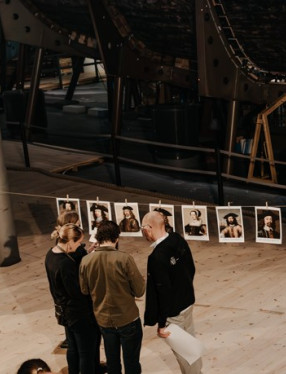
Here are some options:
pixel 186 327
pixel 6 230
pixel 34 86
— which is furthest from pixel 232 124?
pixel 186 327

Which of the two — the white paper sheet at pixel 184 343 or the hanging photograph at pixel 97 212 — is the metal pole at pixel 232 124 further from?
the white paper sheet at pixel 184 343

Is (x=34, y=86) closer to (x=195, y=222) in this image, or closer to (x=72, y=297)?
(x=195, y=222)

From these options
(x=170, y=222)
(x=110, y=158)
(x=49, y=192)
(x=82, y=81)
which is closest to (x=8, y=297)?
(x=170, y=222)

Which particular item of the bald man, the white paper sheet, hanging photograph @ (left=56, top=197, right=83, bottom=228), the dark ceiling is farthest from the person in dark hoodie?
the dark ceiling

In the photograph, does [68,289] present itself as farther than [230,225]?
No

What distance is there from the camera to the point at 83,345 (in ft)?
19.0

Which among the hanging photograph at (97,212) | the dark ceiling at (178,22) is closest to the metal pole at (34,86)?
the dark ceiling at (178,22)

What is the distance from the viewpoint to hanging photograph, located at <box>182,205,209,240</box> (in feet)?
29.7

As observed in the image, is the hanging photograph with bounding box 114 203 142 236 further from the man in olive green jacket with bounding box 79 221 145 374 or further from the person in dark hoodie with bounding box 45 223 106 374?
the man in olive green jacket with bounding box 79 221 145 374

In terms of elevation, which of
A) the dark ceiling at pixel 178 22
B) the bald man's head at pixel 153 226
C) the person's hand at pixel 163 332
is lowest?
the person's hand at pixel 163 332

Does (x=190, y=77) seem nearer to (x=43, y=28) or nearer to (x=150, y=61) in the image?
(x=150, y=61)

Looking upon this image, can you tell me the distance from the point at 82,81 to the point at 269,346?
27.0 m

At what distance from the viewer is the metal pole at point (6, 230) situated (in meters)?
8.70

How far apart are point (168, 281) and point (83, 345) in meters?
0.86
